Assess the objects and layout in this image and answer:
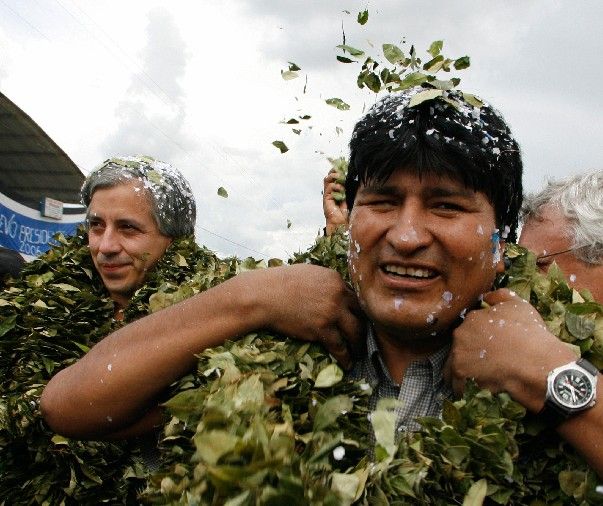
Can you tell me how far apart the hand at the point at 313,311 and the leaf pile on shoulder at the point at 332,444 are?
2.6 inches

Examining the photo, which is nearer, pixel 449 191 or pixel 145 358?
pixel 449 191

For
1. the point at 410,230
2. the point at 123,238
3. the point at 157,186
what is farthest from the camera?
the point at 157,186

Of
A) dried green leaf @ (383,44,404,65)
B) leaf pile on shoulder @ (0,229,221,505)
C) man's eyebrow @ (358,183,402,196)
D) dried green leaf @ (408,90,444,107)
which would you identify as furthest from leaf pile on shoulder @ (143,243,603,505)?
leaf pile on shoulder @ (0,229,221,505)

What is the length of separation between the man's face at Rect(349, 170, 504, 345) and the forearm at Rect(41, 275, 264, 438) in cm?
47

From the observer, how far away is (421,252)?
2.07 m

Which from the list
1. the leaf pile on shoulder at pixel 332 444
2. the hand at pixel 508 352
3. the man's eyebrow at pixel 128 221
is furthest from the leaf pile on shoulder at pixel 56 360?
the hand at pixel 508 352

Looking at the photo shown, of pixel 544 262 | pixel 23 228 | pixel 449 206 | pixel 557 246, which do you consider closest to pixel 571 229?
pixel 557 246

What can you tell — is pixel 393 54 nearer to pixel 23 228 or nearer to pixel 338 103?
pixel 338 103

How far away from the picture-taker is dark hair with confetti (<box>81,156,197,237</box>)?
454 cm

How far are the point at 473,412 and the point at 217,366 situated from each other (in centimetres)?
82

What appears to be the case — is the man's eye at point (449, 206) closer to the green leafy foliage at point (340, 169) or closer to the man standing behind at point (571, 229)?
the man standing behind at point (571, 229)

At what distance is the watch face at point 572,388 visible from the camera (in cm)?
186

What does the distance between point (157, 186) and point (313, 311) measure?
2.63 m

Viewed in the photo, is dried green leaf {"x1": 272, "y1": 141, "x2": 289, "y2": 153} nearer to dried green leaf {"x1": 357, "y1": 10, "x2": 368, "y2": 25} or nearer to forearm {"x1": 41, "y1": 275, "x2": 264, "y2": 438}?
dried green leaf {"x1": 357, "y1": 10, "x2": 368, "y2": 25}
